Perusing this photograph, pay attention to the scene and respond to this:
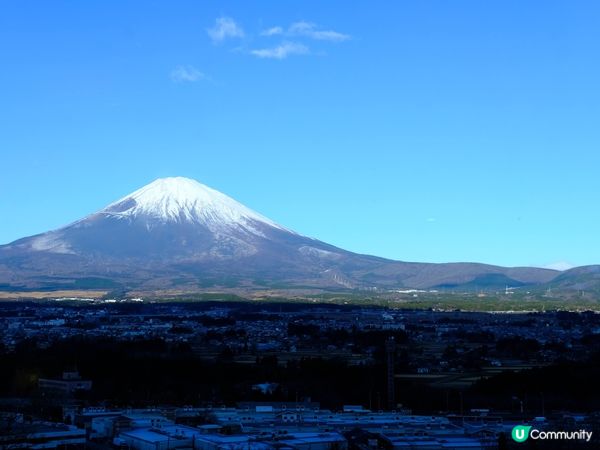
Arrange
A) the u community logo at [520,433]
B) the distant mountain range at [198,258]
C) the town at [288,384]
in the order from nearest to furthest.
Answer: the u community logo at [520,433] → the town at [288,384] → the distant mountain range at [198,258]

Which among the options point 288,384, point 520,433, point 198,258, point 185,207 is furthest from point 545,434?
point 185,207

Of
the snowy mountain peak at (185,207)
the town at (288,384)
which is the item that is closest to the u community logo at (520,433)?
the town at (288,384)

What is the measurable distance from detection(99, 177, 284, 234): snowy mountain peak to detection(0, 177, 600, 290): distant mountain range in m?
0.11

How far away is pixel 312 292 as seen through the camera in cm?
8775

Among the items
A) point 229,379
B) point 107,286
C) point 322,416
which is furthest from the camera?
point 107,286

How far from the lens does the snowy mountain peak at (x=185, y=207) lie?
361ft

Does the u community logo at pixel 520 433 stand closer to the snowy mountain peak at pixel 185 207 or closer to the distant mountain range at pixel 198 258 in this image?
the distant mountain range at pixel 198 258

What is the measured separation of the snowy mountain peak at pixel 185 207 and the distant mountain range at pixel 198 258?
108mm

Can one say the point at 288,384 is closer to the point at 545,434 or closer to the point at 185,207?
the point at 545,434

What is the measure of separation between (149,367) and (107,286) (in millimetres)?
59196

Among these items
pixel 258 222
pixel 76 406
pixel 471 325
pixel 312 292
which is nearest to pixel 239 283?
pixel 312 292

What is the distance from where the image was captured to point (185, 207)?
111938 mm

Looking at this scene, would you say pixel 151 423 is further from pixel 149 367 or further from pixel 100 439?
pixel 149 367

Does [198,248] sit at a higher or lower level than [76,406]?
higher
